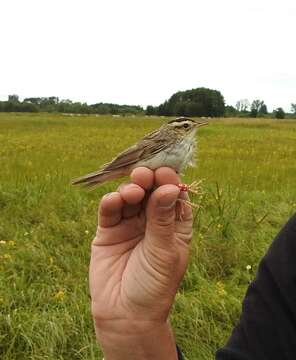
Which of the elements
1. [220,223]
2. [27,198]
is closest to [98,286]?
[220,223]

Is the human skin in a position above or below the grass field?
above

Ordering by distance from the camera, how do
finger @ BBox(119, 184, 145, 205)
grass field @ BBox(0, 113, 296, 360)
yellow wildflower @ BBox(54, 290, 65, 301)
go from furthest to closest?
yellow wildflower @ BBox(54, 290, 65, 301), grass field @ BBox(0, 113, 296, 360), finger @ BBox(119, 184, 145, 205)

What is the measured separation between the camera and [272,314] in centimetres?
188

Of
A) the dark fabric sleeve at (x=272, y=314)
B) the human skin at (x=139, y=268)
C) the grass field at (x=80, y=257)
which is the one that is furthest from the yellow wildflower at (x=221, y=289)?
the dark fabric sleeve at (x=272, y=314)

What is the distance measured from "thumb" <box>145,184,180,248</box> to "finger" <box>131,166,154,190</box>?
0.16 feet

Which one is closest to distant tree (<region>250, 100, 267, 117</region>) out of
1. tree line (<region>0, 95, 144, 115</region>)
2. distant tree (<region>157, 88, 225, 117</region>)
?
tree line (<region>0, 95, 144, 115</region>)

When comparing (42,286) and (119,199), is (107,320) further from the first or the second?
(42,286)

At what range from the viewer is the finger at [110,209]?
204cm

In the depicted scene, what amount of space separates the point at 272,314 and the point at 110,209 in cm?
68

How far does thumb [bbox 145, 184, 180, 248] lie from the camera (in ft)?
6.38

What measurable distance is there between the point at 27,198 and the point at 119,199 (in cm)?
554

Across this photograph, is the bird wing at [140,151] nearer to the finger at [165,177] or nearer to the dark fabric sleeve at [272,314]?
the finger at [165,177]

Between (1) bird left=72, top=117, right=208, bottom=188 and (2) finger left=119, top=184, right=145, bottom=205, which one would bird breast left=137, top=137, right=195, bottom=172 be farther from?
(2) finger left=119, top=184, right=145, bottom=205

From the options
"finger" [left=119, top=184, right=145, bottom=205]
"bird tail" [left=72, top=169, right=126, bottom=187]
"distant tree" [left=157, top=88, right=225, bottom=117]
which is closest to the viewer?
"finger" [left=119, top=184, right=145, bottom=205]
